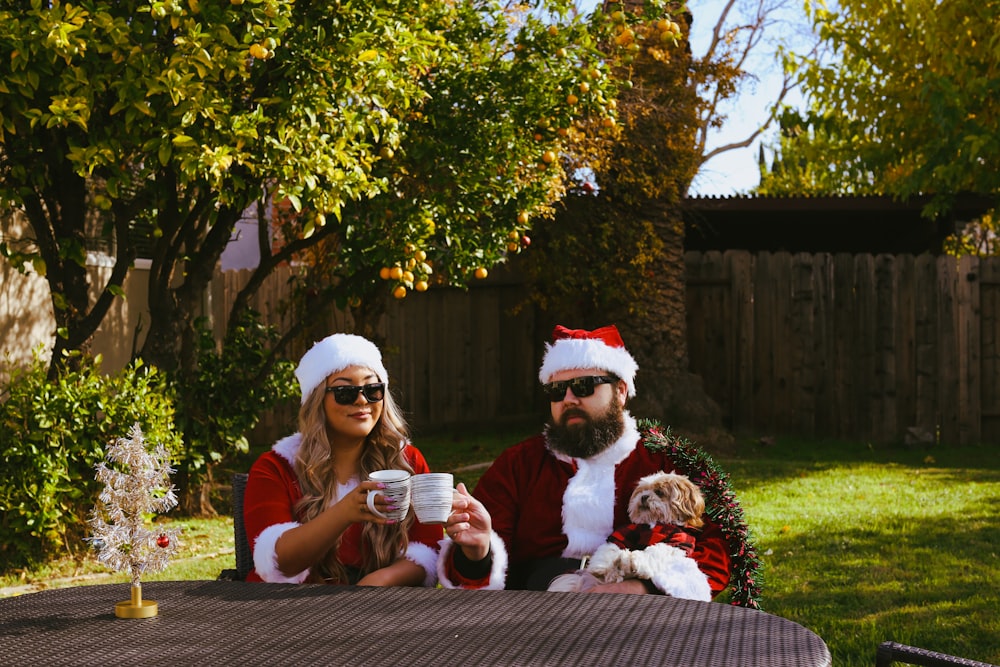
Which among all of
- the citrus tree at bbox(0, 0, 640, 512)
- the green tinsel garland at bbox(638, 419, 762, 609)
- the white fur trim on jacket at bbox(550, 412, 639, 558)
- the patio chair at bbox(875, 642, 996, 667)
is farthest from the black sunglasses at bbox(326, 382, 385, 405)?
the citrus tree at bbox(0, 0, 640, 512)

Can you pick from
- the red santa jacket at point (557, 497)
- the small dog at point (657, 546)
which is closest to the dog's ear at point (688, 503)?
the small dog at point (657, 546)

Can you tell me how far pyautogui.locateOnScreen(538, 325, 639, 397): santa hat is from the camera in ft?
11.2

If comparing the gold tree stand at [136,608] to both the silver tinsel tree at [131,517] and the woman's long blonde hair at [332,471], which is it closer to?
the silver tinsel tree at [131,517]

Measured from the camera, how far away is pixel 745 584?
3.03 m

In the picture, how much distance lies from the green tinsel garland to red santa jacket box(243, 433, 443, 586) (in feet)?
2.50

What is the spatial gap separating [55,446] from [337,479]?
3.34 m

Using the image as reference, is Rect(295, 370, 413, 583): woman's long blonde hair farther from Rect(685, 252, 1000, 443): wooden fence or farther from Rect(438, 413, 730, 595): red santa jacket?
Rect(685, 252, 1000, 443): wooden fence

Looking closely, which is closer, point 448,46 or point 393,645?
point 393,645

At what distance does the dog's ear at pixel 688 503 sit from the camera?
2977 mm

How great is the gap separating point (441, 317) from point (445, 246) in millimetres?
5538

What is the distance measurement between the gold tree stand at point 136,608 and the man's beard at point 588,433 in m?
1.41

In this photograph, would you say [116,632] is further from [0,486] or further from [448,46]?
[448,46]

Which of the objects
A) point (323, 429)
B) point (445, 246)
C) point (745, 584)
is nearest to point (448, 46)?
point (445, 246)

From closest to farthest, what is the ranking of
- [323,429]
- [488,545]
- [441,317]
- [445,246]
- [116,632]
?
[116,632] < [488,545] < [323,429] < [445,246] < [441,317]
